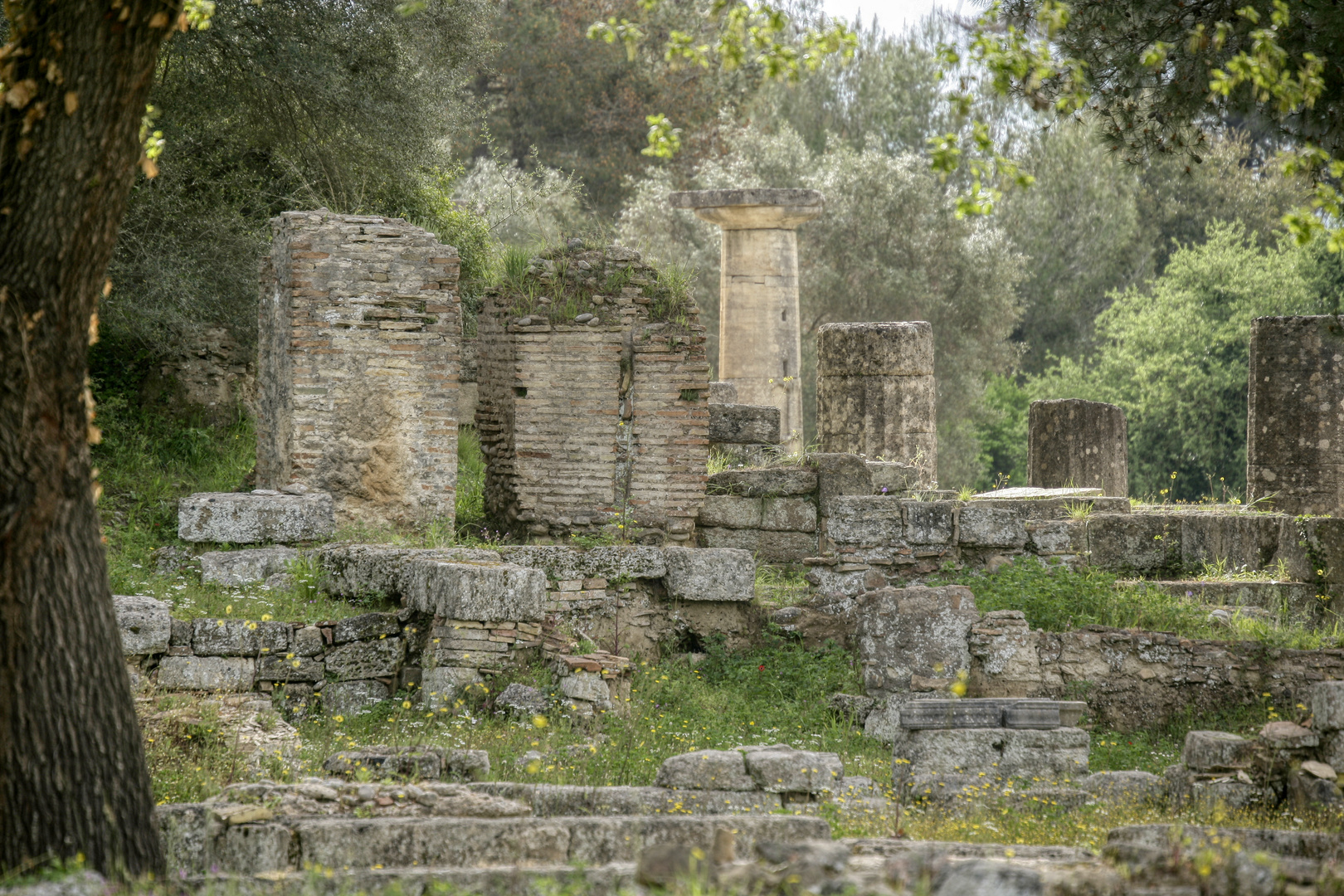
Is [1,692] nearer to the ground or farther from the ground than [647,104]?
nearer to the ground

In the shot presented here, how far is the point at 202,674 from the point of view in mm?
8336

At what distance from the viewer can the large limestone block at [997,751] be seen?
7875 mm

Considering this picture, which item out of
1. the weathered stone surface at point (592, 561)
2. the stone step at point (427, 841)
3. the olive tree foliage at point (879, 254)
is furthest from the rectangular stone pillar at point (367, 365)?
the olive tree foliage at point (879, 254)

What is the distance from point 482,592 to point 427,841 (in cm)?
344

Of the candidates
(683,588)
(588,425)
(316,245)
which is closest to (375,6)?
(316,245)

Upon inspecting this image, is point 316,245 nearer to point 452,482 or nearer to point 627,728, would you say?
point 452,482

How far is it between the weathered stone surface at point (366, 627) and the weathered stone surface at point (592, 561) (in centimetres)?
128

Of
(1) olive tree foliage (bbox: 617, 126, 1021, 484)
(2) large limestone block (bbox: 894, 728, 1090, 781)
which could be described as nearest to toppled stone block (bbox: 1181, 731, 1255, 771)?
(2) large limestone block (bbox: 894, 728, 1090, 781)

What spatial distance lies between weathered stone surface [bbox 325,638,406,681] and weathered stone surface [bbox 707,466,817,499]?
4.12m

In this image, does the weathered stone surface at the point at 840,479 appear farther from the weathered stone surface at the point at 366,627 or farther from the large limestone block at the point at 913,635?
the weathered stone surface at the point at 366,627

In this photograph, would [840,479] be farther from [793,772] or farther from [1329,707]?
[793,772]

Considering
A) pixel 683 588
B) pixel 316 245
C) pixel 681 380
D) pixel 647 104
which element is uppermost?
pixel 647 104

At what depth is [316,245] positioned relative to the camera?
10.7 meters

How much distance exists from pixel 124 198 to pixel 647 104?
82.3ft
